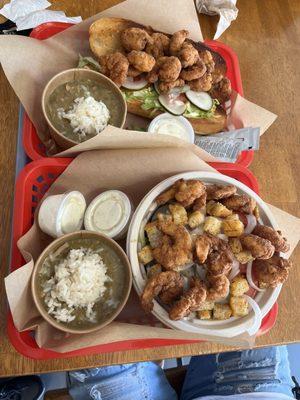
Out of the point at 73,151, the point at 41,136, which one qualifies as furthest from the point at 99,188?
the point at 41,136

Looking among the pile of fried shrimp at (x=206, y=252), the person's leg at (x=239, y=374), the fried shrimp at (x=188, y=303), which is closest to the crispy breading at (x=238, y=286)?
the pile of fried shrimp at (x=206, y=252)

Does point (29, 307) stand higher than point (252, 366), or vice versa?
point (29, 307)

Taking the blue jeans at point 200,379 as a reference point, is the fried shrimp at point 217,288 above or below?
above

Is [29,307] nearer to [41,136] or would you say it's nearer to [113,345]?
[113,345]

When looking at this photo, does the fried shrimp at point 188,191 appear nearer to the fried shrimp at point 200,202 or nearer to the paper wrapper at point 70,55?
the fried shrimp at point 200,202

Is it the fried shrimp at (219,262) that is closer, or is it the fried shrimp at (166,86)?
the fried shrimp at (219,262)

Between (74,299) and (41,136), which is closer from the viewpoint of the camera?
(74,299)

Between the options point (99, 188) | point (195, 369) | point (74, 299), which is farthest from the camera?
point (195, 369)
